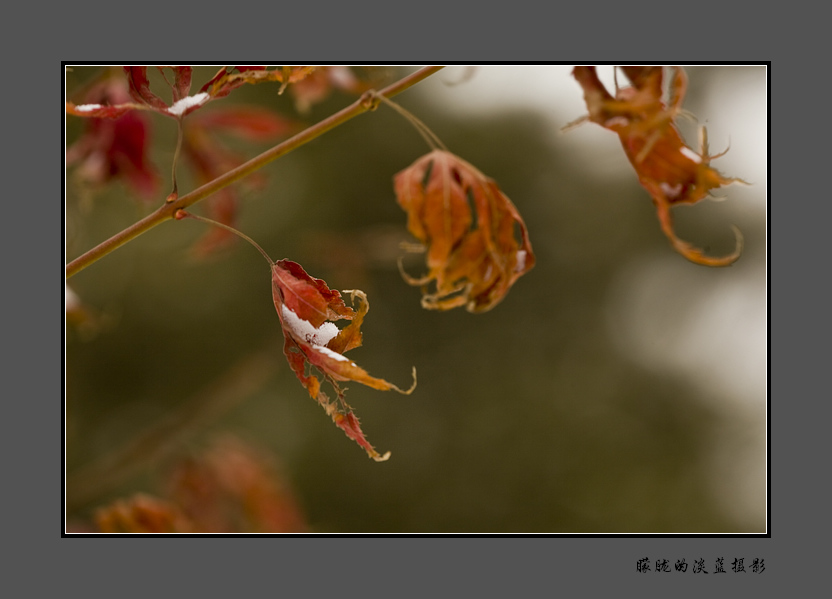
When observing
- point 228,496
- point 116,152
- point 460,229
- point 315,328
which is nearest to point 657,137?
point 460,229

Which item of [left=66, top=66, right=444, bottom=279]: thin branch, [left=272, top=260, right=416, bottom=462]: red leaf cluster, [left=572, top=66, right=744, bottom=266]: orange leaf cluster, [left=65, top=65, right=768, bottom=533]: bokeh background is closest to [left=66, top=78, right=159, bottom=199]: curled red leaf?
[left=66, top=66, right=444, bottom=279]: thin branch

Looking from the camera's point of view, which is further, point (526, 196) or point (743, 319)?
point (526, 196)

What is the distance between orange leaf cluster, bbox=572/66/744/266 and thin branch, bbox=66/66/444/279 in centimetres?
17

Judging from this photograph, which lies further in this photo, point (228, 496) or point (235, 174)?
point (228, 496)

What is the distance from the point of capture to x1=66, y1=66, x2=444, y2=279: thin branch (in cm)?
62

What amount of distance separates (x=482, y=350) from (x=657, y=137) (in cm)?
232

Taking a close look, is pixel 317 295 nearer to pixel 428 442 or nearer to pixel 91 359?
pixel 91 359

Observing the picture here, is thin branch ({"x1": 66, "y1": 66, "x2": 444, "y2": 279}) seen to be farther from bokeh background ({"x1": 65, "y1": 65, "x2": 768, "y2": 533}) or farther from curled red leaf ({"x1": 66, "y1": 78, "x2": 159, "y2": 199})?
bokeh background ({"x1": 65, "y1": 65, "x2": 768, "y2": 533})

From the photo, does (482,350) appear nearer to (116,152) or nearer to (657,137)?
(116,152)

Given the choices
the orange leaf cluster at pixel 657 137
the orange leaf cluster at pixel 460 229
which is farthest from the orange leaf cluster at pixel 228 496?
the orange leaf cluster at pixel 657 137

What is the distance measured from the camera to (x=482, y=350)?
290 cm

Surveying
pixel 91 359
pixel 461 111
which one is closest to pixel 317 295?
pixel 91 359

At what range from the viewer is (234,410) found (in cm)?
238

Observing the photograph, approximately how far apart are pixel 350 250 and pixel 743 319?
1.36 meters
